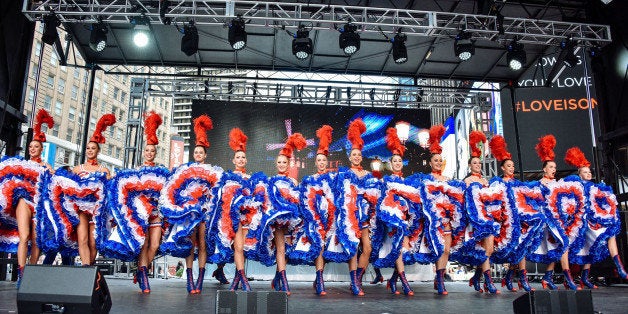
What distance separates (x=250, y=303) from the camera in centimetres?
231

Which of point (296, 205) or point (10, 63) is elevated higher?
point (10, 63)

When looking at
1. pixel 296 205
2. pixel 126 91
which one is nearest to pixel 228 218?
pixel 296 205

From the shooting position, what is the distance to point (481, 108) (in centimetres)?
1054

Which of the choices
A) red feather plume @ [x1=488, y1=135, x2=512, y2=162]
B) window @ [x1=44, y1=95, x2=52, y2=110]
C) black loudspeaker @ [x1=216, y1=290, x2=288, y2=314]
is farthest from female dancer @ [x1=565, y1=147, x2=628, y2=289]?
window @ [x1=44, y1=95, x2=52, y2=110]

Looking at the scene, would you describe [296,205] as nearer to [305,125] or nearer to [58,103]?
[305,125]

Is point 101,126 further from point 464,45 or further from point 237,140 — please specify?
point 464,45

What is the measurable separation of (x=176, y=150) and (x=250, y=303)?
11543 mm

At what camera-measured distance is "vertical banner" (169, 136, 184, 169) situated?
13062 millimetres

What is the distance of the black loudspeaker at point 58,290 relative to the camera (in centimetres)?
222

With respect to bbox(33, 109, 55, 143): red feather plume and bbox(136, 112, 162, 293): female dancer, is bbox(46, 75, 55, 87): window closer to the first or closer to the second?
bbox(33, 109, 55, 143): red feather plume

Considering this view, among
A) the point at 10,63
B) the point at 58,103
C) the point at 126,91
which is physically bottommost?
the point at 10,63

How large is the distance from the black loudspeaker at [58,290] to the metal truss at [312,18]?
5300mm

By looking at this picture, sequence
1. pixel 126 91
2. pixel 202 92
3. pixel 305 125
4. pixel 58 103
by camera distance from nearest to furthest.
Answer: pixel 202 92, pixel 305 125, pixel 58 103, pixel 126 91

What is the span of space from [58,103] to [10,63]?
2764 cm
